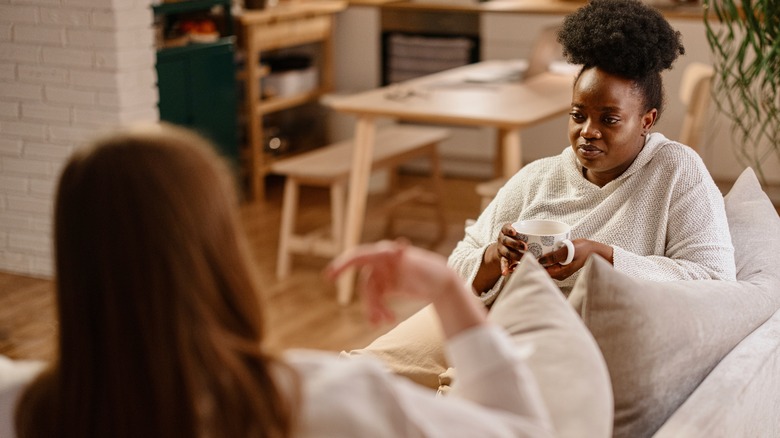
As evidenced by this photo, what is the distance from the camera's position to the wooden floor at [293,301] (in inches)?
137

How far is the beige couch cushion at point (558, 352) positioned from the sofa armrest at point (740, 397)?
15cm

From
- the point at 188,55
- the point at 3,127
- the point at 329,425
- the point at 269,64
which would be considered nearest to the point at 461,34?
the point at 269,64

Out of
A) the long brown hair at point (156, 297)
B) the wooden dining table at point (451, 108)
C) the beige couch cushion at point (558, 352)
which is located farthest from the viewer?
the wooden dining table at point (451, 108)

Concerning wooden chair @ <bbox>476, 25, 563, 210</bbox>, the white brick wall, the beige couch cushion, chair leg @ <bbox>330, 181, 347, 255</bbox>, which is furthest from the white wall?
the beige couch cushion

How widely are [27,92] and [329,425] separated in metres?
3.41

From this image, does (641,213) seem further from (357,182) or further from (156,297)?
(357,182)

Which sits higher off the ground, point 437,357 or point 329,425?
point 329,425

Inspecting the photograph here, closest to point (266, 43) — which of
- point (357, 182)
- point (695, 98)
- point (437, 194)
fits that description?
point (437, 194)

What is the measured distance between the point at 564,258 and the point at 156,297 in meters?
0.96

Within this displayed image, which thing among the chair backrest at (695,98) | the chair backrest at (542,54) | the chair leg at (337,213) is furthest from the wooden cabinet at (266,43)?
the chair backrest at (695,98)

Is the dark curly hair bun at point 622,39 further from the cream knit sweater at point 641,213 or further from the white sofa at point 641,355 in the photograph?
the white sofa at point 641,355

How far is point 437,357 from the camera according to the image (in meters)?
1.97

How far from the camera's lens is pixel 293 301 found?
3.89 meters

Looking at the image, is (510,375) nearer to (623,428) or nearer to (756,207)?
(623,428)
